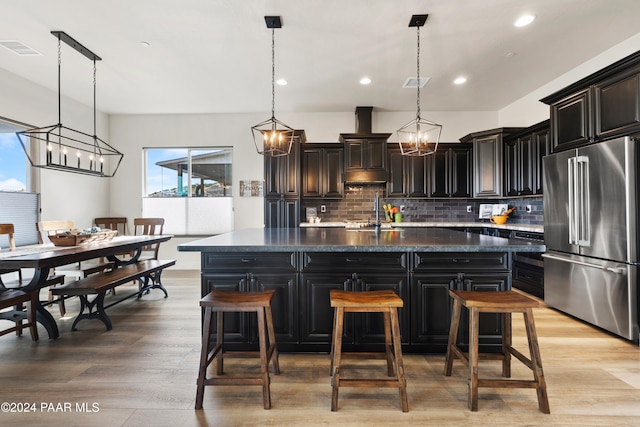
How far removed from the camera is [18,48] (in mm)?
3434

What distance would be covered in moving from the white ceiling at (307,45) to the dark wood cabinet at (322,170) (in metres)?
0.85

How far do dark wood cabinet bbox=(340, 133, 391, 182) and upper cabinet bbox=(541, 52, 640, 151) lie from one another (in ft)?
7.97

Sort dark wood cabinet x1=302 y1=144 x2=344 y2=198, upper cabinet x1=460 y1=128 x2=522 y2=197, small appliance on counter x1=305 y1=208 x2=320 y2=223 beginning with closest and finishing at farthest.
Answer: upper cabinet x1=460 y1=128 x2=522 y2=197
dark wood cabinet x1=302 y1=144 x2=344 y2=198
small appliance on counter x1=305 y1=208 x2=320 y2=223

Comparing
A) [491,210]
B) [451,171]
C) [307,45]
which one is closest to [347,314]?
[307,45]

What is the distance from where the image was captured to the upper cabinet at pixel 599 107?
8.43ft

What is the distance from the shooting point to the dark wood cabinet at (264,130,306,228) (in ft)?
17.3

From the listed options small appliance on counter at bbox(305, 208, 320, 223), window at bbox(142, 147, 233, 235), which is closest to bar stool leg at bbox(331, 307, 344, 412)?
small appliance on counter at bbox(305, 208, 320, 223)

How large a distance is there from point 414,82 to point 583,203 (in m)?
2.55

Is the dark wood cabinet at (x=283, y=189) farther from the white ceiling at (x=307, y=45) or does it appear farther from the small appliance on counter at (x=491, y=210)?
the small appliance on counter at (x=491, y=210)

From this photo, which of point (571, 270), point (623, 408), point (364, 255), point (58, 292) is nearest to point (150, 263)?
point (58, 292)

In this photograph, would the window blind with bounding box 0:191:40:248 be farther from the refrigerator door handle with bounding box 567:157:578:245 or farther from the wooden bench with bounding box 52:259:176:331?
the refrigerator door handle with bounding box 567:157:578:245

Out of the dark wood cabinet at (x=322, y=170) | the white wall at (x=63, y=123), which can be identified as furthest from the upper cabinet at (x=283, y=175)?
the white wall at (x=63, y=123)

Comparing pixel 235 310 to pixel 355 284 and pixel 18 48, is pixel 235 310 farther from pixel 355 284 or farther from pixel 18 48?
pixel 18 48

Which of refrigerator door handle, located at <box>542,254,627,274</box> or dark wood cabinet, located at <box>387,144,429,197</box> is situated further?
dark wood cabinet, located at <box>387,144,429,197</box>
